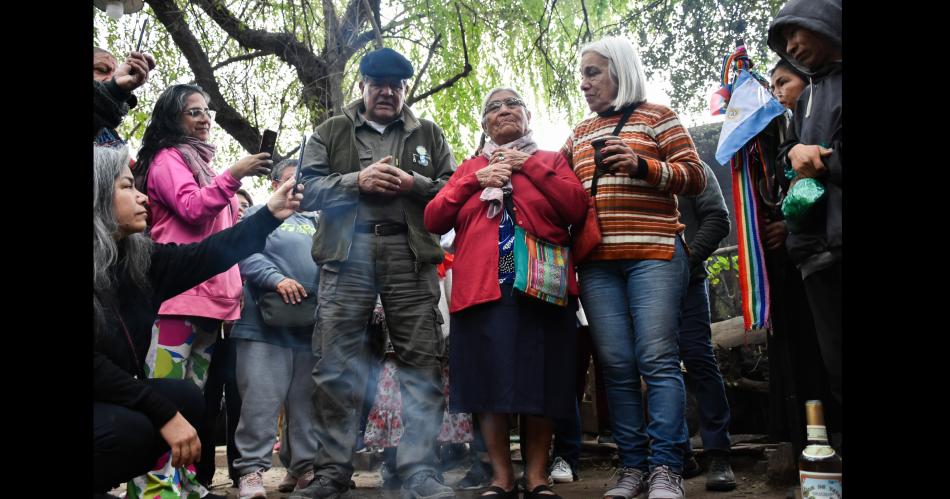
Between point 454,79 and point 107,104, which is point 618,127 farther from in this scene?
point 454,79

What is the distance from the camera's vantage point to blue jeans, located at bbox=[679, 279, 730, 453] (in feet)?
13.1

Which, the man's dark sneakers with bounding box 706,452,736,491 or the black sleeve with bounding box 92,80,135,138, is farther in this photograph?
the man's dark sneakers with bounding box 706,452,736,491

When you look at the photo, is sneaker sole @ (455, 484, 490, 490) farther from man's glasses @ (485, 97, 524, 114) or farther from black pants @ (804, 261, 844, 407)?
black pants @ (804, 261, 844, 407)

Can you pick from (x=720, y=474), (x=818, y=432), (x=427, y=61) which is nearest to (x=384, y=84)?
(x=720, y=474)

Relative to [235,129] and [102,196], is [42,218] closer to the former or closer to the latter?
[102,196]

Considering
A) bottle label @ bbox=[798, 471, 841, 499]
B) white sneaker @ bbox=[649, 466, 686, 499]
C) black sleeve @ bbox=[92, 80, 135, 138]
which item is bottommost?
white sneaker @ bbox=[649, 466, 686, 499]

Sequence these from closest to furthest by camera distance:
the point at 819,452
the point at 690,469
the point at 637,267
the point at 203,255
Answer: the point at 819,452 < the point at 203,255 < the point at 637,267 < the point at 690,469

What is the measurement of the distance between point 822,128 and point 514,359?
1.52m

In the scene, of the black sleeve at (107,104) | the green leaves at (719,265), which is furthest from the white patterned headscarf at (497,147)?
the green leaves at (719,265)

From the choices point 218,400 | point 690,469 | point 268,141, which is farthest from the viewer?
point 218,400

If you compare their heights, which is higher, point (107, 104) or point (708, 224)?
point (107, 104)

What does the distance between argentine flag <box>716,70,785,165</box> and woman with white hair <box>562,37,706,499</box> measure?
0.79 ft

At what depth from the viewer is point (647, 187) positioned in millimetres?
3553

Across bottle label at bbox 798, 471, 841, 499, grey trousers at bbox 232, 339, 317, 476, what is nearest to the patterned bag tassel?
bottle label at bbox 798, 471, 841, 499
